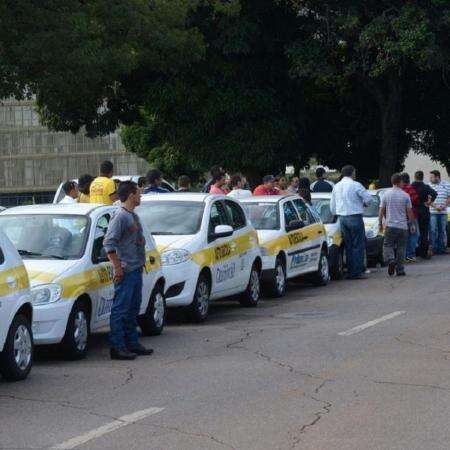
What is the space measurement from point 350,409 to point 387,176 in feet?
112

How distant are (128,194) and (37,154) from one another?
113303 mm

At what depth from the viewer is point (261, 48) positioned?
1660 inches

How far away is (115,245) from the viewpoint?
46.0 feet

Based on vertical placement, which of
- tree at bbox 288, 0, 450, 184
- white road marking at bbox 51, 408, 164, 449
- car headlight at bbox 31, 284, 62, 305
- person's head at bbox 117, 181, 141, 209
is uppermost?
tree at bbox 288, 0, 450, 184

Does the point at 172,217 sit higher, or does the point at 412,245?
the point at 172,217

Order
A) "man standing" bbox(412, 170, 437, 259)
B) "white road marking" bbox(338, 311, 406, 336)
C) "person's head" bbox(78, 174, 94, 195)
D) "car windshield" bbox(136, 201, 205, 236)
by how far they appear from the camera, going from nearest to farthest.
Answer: "white road marking" bbox(338, 311, 406, 336), "car windshield" bbox(136, 201, 205, 236), "person's head" bbox(78, 174, 94, 195), "man standing" bbox(412, 170, 437, 259)

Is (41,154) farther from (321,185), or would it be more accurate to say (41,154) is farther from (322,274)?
(322,274)

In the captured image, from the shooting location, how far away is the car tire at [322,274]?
955 inches

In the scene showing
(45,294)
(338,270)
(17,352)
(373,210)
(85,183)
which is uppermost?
(85,183)

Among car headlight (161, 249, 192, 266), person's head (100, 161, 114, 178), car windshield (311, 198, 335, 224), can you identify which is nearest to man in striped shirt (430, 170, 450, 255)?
car windshield (311, 198, 335, 224)

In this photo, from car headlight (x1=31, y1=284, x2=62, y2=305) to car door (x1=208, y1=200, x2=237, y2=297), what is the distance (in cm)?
470

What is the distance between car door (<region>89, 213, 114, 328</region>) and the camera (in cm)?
1466

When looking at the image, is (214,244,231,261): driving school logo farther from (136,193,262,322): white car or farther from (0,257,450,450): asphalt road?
(0,257,450,450): asphalt road

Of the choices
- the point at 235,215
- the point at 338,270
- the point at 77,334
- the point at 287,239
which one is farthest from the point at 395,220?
the point at 77,334
